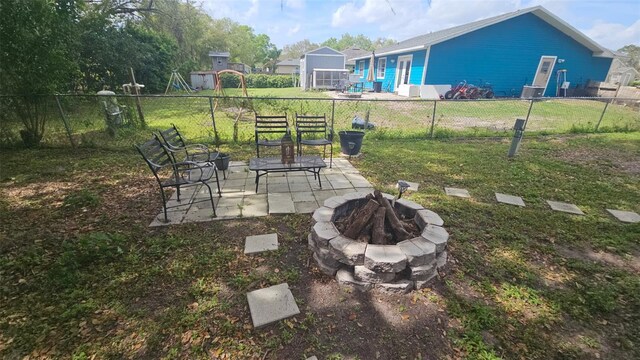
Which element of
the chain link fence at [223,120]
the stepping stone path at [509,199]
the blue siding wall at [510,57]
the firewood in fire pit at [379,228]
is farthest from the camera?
the blue siding wall at [510,57]

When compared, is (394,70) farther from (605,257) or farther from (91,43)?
(605,257)

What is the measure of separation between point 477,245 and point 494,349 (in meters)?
1.38

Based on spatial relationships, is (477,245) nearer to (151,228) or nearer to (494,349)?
(494,349)

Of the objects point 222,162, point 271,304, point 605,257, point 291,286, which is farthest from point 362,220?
point 222,162

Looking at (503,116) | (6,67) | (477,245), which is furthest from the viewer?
(503,116)

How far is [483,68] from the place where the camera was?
636 inches

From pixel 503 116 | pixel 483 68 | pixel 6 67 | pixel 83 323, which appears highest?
pixel 483 68

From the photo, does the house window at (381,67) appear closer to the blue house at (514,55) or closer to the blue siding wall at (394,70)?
the blue siding wall at (394,70)

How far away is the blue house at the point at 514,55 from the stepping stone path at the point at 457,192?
13.5 meters

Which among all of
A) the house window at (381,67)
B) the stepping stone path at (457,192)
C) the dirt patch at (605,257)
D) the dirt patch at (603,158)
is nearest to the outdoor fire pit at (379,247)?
the dirt patch at (605,257)

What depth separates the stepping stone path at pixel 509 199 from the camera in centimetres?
410

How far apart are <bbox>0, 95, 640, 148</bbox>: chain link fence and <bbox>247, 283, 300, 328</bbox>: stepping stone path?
464 cm

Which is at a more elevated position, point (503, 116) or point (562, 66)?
point (562, 66)

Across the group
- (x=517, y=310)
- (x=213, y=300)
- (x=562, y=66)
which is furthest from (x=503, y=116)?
(x=213, y=300)
